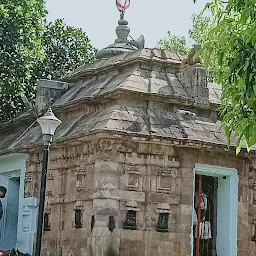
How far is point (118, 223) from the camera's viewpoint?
12609 mm

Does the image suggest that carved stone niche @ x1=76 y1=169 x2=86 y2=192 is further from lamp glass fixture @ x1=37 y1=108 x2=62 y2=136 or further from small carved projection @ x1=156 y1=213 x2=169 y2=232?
lamp glass fixture @ x1=37 y1=108 x2=62 y2=136

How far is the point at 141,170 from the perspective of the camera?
13023 mm

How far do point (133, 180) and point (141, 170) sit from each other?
27 cm

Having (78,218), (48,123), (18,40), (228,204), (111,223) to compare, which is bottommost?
(111,223)

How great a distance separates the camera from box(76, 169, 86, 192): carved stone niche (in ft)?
43.6

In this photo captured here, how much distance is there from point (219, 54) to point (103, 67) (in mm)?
8211

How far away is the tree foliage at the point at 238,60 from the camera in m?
6.94

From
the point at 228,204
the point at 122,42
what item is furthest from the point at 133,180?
the point at 122,42

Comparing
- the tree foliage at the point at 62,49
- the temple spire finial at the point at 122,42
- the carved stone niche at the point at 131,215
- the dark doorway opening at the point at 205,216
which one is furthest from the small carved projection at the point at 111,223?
the tree foliage at the point at 62,49

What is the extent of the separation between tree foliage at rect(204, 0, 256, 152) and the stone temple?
16.9 ft

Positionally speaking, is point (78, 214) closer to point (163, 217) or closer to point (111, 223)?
point (111, 223)

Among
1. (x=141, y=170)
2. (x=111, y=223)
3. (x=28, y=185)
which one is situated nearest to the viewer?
(x=111, y=223)

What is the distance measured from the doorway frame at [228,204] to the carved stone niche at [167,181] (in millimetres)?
594

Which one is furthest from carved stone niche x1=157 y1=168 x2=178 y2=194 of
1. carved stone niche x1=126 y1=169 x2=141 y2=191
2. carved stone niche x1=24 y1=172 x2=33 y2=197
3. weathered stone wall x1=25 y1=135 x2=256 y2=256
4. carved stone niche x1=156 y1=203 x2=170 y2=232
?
carved stone niche x1=24 y1=172 x2=33 y2=197
